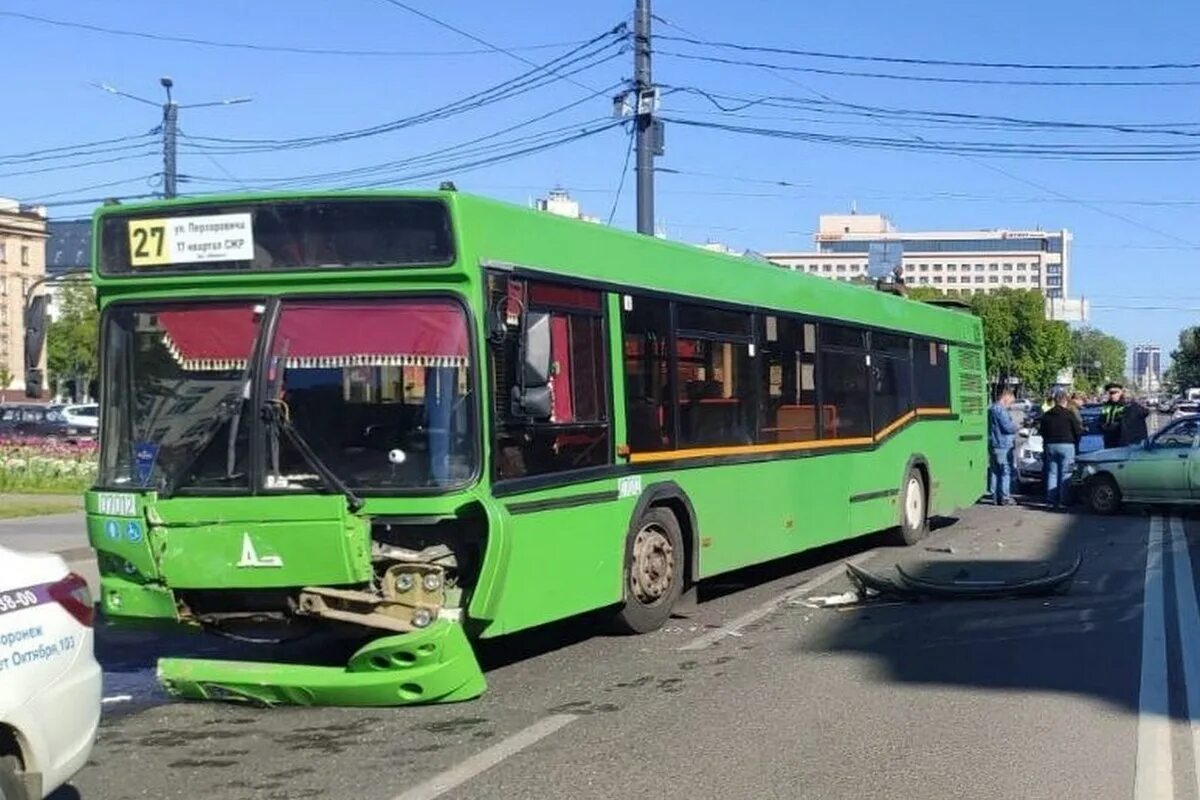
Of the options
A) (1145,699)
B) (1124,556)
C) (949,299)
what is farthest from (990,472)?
(1145,699)

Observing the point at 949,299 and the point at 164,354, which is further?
the point at 949,299

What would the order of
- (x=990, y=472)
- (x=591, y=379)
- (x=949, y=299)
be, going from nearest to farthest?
(x=591, y=379), (x=949, y=299), (x=990, y=472)

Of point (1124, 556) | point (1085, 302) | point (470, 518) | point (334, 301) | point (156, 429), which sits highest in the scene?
point (1085, 302)

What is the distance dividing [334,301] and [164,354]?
1.12 metres

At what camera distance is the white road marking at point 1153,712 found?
19.9 feet

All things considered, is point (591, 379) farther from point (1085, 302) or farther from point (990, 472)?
point (1085, 302)

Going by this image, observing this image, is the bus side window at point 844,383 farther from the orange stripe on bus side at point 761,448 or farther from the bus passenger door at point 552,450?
the bus passenger door at point 552,450

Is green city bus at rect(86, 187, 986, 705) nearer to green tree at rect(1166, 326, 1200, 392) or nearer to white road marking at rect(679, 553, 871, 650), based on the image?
white road marking at rect(679, 553, 871, 650)

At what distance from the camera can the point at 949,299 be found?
782 inches

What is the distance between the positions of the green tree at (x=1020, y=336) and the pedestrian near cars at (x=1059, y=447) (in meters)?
66.6

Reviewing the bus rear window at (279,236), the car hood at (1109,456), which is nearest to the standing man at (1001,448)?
the car hood at (1109,456)

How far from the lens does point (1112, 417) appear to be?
24203 mm

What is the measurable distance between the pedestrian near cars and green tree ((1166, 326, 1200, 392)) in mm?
89920

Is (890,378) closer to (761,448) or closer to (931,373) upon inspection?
(931,373)
